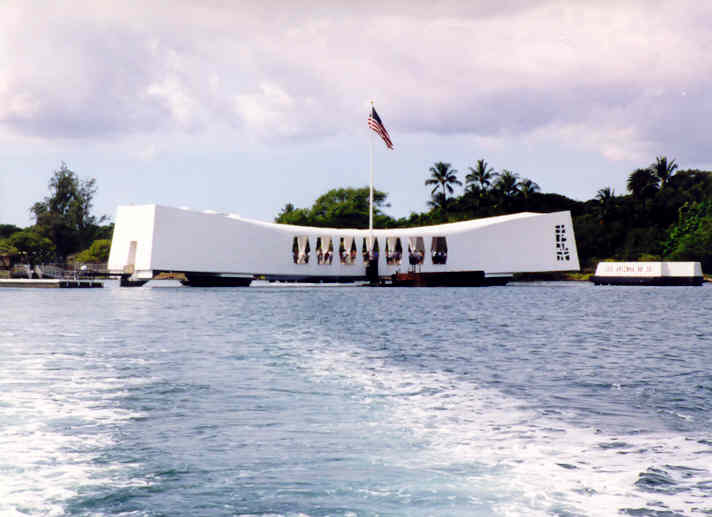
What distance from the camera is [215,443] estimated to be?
7230mm

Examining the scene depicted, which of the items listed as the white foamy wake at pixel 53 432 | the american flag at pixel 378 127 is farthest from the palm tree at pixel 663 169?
the white foamy wake at pixel 53 432

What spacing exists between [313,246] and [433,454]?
53141 mm

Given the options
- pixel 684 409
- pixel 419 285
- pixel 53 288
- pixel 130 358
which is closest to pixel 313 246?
pixel 419 285

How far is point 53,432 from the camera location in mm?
7758

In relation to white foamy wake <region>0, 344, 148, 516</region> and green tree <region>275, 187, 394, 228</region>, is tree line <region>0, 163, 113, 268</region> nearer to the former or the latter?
green tree <region>275, 187, 394, 228</region>

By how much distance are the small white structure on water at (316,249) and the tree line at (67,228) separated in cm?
2812

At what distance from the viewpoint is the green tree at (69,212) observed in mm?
88875

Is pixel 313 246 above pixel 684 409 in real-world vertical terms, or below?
above

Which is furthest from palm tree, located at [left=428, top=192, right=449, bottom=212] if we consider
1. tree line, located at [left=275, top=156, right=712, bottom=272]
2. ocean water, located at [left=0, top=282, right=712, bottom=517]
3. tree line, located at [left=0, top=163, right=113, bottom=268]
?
ocean water, located at [left=0, top=282, right=712, bottom=517]

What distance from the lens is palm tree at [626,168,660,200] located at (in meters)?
85.1

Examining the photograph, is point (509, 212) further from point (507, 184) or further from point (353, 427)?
point (353, 427)

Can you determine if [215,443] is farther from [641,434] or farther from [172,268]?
[172,268]

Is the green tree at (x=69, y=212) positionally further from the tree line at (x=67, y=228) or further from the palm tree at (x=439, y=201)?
the palm tree at (x=439, y=201)

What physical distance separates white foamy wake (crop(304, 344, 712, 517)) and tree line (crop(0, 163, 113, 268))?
247 feet
